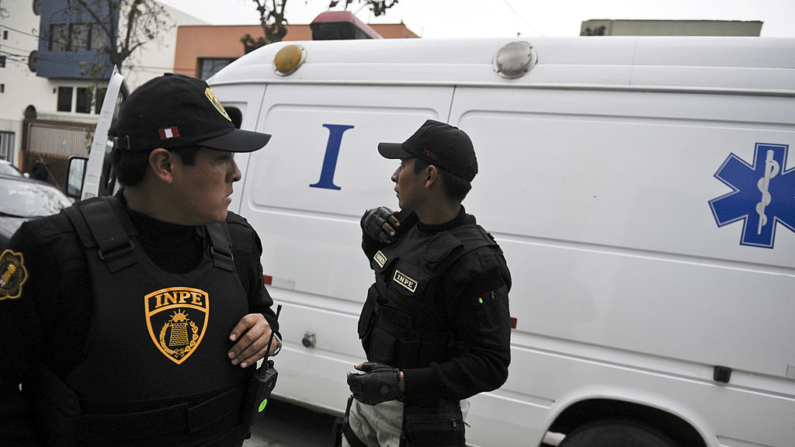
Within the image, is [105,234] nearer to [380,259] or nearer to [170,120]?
[170,120]

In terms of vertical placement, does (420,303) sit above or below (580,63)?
below

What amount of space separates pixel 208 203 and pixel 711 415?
2288 millimetres

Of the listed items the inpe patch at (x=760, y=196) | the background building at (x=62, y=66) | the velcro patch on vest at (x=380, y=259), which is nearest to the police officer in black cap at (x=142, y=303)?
the velcro patch on vest at (x=380, y=259)


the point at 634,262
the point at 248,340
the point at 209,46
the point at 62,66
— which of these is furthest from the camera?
the point at 62,66

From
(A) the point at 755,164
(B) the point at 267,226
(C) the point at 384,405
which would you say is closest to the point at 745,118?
(A) the point at 755,164

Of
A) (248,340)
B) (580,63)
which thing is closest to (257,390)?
(248,340)

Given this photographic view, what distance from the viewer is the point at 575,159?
2.48 m

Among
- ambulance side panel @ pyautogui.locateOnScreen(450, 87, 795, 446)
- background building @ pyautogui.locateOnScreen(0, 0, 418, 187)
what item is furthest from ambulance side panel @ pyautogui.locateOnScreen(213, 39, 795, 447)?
background building @ pyautogui.locateOnScreen(0, 0, 418, 187)

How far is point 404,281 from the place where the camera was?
69.4 inches

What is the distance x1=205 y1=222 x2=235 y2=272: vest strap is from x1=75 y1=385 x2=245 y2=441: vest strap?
327 mm

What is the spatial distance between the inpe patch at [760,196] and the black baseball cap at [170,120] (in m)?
2.09

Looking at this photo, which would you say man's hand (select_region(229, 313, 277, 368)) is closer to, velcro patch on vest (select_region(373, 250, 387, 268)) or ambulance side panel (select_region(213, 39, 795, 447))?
velcro patch on vest (select_region(373, 250, 387, 268))

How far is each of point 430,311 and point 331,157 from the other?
157 cm

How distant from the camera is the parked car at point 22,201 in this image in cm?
551
